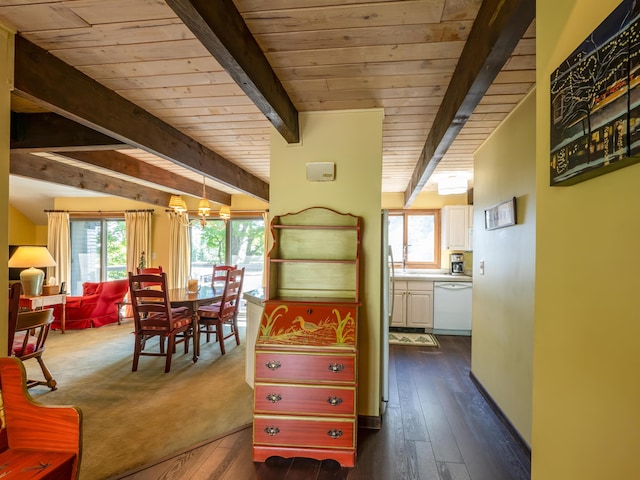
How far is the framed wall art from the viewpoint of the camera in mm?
629

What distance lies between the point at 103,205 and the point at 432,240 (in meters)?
6.67

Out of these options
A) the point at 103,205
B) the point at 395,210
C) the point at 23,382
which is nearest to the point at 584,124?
the point at 23,382

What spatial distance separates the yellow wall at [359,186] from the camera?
8.20 ft

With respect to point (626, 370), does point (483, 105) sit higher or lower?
higher

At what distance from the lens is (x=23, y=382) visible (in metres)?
1.16

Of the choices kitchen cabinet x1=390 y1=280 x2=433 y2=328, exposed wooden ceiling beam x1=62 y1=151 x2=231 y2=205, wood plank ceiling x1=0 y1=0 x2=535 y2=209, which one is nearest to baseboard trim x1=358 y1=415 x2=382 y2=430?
wood plank ceiling x1=0 y1=0 x2=535 y2=209

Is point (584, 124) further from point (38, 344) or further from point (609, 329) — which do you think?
point (38, 344)

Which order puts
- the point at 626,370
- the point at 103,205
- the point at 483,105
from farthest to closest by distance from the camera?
1. the point at 103,205
2. the point at 483,105
3. the point at 626,370

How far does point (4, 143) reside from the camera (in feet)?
4.91

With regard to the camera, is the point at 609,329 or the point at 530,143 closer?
the point at 609,329

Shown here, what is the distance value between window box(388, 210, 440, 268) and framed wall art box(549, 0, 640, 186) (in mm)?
5010

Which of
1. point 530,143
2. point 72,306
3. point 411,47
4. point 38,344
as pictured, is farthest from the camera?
point 72,306

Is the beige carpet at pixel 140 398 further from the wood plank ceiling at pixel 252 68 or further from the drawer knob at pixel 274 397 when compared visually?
the wood plank ceiling at pixel 252 68

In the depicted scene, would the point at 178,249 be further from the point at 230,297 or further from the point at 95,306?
the point at 230,297
